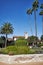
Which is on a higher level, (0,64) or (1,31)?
(1,31)

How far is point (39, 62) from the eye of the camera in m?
17.0

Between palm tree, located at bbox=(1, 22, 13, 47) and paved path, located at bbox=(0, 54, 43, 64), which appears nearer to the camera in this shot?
paved path, located at bbox=(0, 54, 43, 64)

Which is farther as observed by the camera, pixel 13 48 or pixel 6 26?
pixel 6 26

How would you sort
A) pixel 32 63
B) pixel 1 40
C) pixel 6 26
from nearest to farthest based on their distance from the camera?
pixel 32 63 → pixel 1 40 → pixel 6 26

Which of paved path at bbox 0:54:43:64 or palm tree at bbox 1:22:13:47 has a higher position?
palm tree at bbox 1:22:13:47

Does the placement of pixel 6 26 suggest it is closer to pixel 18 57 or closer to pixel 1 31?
pixel 1 31

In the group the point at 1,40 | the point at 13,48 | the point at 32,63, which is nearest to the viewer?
the point at 32,63

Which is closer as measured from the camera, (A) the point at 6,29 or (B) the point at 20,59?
(B) the point at 20,59

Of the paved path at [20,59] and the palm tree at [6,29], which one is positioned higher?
the palm tree at [6,29]

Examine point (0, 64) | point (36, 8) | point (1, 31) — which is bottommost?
point (0, 64)

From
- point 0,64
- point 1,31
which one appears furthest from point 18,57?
point 1,31

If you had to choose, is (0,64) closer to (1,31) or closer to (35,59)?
(35,59)

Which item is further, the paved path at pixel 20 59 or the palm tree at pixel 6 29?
the palm tree at pixel 6 29

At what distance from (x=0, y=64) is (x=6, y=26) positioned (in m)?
64.9
